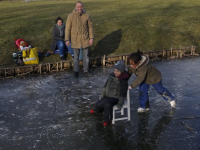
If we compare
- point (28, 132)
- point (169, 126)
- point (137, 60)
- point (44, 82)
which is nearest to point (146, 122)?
point (169, 126)

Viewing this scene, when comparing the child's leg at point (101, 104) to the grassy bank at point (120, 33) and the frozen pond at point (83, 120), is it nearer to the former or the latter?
the frozen pond at point (83, 120)

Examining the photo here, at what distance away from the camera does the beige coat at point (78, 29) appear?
927 centimetres

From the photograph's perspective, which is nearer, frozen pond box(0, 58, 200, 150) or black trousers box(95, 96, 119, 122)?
frozen pond box(0, 58, 200, 150)

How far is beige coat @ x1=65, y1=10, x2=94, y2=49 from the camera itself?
30.4ft

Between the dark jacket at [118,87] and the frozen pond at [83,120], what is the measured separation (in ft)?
1.89

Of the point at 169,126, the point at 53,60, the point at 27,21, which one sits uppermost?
the point at 27,21

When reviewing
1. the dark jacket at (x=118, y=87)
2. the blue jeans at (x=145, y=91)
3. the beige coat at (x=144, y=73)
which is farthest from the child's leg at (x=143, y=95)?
the dark jacket at (x=118, y=87)

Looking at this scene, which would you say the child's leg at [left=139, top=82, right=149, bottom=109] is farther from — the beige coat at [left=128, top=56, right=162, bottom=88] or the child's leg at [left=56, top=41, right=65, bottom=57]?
the child's leg at [left=56, top=41, right=65, bottom=57]

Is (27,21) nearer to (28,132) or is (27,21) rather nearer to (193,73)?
(193,73)

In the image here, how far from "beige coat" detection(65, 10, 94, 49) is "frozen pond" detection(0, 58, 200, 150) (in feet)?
4.38

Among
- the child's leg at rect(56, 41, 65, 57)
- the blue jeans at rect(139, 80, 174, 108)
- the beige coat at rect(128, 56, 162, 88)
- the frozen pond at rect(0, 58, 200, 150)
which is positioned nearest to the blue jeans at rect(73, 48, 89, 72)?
the frozen pond at rect(0, 58, 200, 150)

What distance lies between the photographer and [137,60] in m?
5.75

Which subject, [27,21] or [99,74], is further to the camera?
[27,21]

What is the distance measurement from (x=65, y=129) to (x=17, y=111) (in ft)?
5.18
